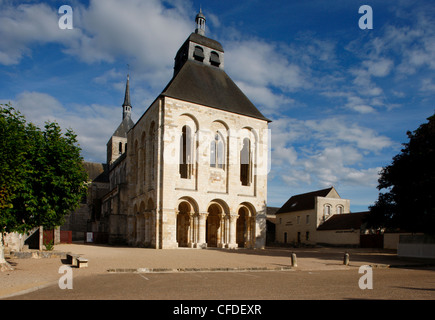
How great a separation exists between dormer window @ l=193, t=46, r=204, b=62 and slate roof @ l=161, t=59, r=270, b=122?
0.75 m

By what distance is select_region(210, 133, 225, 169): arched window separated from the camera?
90.3 feet

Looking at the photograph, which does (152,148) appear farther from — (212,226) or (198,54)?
(198,54)

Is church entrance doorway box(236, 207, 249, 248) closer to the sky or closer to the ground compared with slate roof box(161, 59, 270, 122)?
closer to the ground

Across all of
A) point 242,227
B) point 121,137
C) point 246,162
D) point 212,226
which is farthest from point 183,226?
point 121,137

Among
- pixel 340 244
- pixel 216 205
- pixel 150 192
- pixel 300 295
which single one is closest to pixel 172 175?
pixel 150 192

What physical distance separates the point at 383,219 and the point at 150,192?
56.8ft

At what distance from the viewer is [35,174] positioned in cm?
1420

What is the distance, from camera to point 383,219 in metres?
23.5

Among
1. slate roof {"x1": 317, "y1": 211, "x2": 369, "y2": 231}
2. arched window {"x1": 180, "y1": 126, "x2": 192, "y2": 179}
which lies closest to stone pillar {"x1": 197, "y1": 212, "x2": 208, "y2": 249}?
arched window {"x1": 180, "y1": 126, "x2": 192, "y2": 179}

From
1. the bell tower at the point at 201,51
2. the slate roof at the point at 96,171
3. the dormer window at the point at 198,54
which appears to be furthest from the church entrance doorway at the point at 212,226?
the slate roof at the point at 96,171

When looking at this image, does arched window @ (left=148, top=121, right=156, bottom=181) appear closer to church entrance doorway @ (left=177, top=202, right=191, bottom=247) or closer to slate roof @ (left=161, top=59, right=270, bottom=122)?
slate roof @ (left=161, top=59, right=270, bottom=122)

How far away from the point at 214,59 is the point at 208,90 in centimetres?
522
